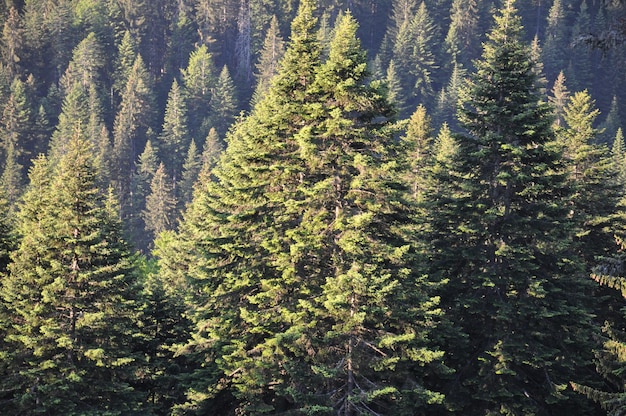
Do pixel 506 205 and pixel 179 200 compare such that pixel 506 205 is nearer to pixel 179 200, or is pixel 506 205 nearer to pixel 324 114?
pixel 324 114

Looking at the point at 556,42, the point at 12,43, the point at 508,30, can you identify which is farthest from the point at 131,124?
the point at 508,30

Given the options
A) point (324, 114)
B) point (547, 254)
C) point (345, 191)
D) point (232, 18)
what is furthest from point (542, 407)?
point (232, 18)

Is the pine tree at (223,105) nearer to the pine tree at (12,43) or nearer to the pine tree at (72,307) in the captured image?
the pine tree at (12,43)

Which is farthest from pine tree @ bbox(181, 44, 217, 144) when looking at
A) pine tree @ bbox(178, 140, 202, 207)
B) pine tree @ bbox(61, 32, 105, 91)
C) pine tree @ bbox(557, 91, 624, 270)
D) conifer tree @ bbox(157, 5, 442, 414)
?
conifer tree @ bbox(157, 5, 442, 414)

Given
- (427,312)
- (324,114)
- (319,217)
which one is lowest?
(427,312)

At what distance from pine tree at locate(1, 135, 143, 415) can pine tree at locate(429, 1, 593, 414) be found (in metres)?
10.3

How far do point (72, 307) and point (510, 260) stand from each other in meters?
13.5

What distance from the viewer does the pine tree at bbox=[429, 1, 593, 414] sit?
23.6 metres

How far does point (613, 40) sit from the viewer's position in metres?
12.2

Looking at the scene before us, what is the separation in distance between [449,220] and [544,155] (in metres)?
3.55

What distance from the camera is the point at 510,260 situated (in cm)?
2462

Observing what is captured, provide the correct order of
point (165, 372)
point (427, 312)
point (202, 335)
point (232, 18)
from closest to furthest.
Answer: point (427, 312) → point (202, 335) → point (165, 372) → point (232, 18)

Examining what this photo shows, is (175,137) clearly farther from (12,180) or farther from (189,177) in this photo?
(12,180)

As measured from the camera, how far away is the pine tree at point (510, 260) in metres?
23.6
